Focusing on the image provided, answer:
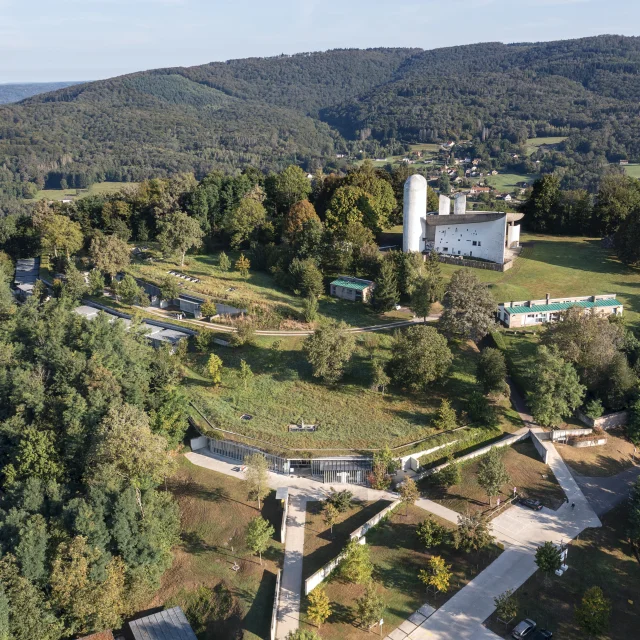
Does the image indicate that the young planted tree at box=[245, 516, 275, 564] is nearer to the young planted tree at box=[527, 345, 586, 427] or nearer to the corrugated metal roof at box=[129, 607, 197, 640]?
the corrugated metal roof at box=[129, 607, 197, 640]

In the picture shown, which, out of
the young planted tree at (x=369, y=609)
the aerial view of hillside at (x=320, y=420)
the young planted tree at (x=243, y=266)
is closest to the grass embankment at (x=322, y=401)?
the aerial view of hillside at (x=320, y=420)

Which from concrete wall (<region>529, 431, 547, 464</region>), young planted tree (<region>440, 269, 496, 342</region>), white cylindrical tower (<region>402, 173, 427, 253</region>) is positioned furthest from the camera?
white cylindrical tower (<region>402, 173, 427, 253</region>)

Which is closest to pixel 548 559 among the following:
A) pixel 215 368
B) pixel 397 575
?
pixel 397 575

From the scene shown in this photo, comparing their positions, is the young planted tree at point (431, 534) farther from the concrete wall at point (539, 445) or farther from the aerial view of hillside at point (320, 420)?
the concrete wall at point (539, 445)

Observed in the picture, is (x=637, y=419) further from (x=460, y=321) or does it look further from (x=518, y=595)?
(x=518, y=595)

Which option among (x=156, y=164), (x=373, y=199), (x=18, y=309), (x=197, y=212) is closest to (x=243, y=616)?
(x=18, y=309)

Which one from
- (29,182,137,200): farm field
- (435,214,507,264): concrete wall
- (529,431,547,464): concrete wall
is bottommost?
(529,431,547,464): concrete wall

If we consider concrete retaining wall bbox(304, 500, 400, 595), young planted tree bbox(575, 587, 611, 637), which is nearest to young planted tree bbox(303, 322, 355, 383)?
concrete retaining wall bbox(304, 500, 400, 595)
